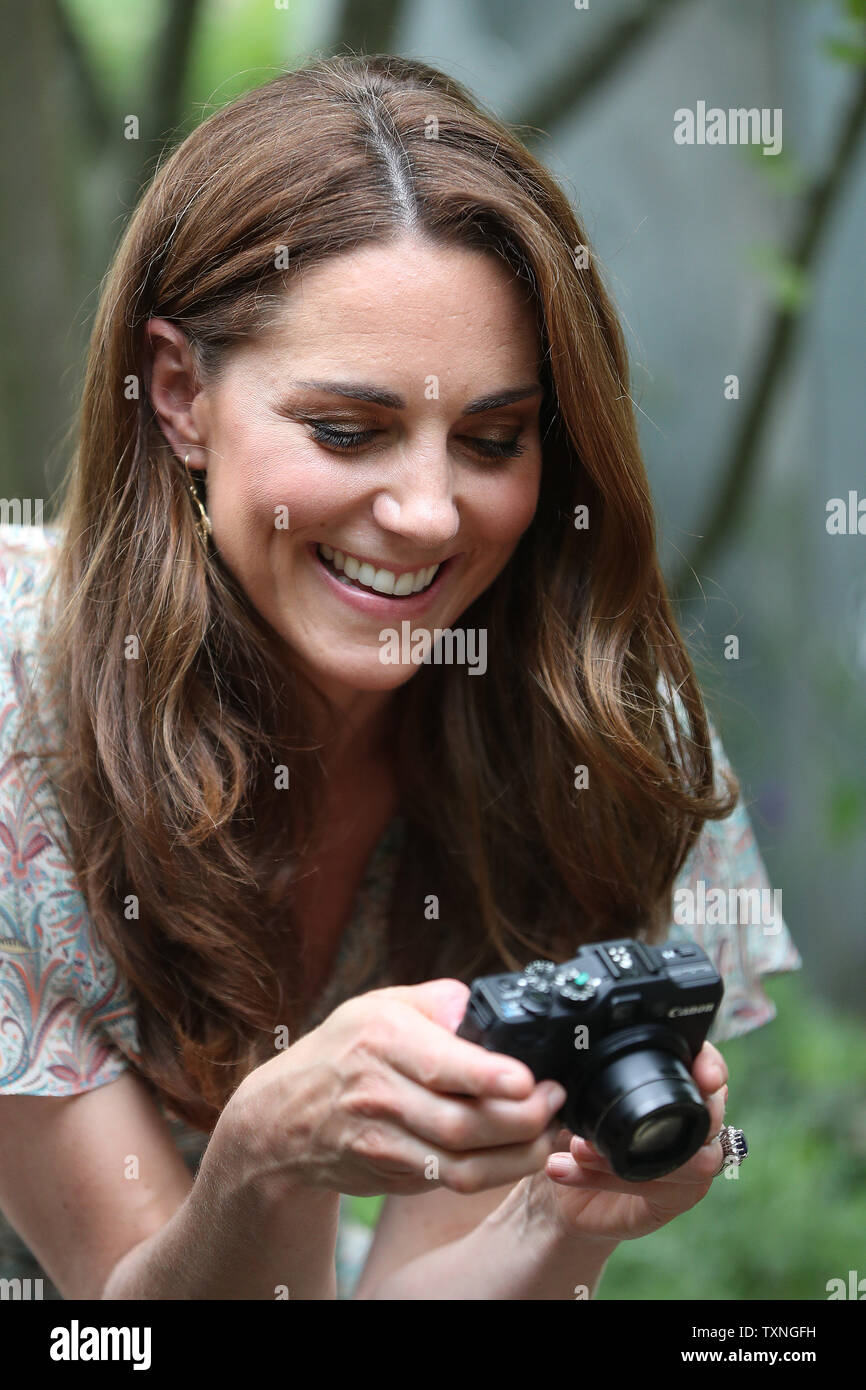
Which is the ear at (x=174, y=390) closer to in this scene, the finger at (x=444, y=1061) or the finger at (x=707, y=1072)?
the finger at (x=444, y=1061)

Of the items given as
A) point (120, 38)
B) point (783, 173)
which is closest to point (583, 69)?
point (783, 173)

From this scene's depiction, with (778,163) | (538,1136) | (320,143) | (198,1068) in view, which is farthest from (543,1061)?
(778,163)

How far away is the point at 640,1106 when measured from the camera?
4.00 feet

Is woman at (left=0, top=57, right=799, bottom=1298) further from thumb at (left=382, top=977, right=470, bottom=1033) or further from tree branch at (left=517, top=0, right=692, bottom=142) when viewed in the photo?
tree branch at (left=517, top=0, right=692, bottom=142)

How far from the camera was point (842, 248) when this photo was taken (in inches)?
149

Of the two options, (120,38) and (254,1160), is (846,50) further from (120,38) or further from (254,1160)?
(254,1160)

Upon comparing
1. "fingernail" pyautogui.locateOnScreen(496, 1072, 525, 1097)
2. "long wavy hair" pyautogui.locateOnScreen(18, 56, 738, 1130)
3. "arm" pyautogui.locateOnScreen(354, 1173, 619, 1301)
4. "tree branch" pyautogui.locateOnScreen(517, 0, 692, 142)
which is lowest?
"arm" pyautogui.locateOnScreen(354, 1173, 619, 1301)

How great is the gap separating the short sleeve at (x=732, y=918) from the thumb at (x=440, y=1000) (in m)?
0.82

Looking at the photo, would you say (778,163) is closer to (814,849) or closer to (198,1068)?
(814,849)

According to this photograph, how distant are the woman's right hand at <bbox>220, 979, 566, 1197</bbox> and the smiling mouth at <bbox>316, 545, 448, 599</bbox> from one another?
1.94 feet

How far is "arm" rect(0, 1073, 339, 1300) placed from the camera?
1.53 metres

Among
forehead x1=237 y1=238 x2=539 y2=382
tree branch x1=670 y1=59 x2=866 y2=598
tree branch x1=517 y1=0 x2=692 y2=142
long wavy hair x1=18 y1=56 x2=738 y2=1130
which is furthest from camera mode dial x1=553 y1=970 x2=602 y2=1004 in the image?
tree branch x1=517 y1=0 x2=692 y2=142

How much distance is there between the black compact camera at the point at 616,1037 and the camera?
3.98 ft

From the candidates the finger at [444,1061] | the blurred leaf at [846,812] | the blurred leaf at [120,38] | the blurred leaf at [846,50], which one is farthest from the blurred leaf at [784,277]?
the finger at [444,1061]
